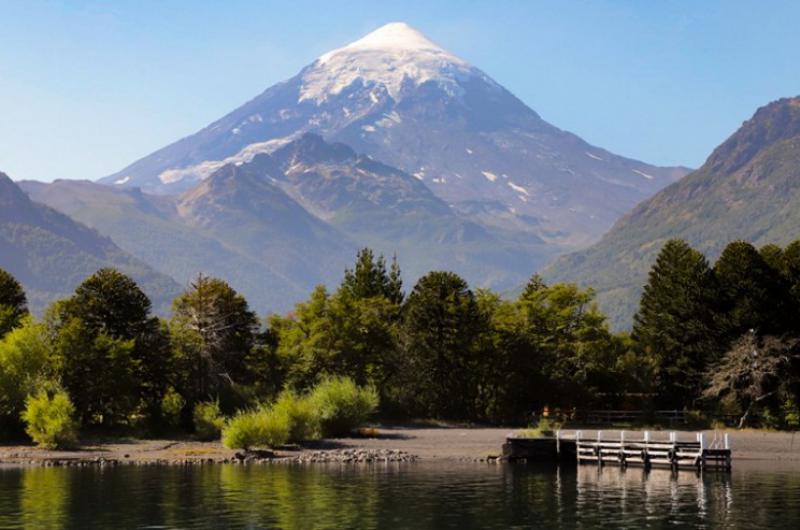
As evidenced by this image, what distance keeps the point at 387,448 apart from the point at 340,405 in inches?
394

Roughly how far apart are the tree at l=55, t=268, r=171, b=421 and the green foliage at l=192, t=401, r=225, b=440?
5564mm

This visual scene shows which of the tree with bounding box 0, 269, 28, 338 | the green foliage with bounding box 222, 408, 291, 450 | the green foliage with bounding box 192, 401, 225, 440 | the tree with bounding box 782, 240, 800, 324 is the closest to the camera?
the green foliage with bounding box 222, 408, 291, 450

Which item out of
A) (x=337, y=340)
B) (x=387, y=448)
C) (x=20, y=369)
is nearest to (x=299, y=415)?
(x=387, y=448)

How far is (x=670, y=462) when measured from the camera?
86938mm

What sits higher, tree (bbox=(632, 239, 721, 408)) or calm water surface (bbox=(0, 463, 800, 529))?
tree (bbox=(632, 239, 721, 408))

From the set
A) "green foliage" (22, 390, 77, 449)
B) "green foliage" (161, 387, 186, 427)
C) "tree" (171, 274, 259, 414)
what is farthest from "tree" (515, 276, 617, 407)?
"green foliage" (22, 390, 77, 449)

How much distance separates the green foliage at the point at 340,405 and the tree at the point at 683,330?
34.7m

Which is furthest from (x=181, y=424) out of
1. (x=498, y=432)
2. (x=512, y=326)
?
(x=512, y=326)

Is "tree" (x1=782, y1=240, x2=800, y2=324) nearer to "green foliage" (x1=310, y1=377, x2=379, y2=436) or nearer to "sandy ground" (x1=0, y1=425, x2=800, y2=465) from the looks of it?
"sandy ground" (x1=0, y1=425, x2=800, y2=465)

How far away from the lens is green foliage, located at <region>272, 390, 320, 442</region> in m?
102

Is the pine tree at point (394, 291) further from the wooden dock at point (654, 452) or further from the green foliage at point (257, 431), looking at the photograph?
the wooden dock at point (654, 452)

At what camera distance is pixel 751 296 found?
116250 millimetres

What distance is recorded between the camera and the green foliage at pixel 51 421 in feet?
318

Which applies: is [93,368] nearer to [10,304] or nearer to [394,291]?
[10,304]
